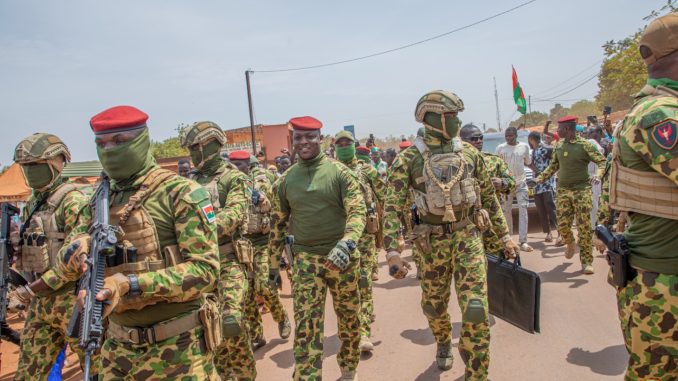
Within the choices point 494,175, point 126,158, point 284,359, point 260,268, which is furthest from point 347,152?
point 126,158

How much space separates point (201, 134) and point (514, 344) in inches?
155

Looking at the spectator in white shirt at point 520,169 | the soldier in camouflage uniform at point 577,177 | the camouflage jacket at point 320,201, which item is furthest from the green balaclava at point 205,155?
the spectator in white shirt at point 520,169

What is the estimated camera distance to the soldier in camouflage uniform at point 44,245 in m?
3.80

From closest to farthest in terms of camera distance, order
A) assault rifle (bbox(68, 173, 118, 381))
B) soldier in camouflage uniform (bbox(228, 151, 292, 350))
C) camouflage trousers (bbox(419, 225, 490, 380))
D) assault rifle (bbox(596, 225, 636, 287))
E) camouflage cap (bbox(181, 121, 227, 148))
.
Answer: assault rifle (bbox(68, 173, 118, 381)), assault rifle (bbox(596, 225, 636, 287)), camouflage trousers (bbox(419, 225, 490, 380)), camouflage cap (bbox(181, 121, 227, 148)), soldier in camouflage uniform (bbox(228, 151, 292, 350))

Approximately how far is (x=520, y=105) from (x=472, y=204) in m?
12.8

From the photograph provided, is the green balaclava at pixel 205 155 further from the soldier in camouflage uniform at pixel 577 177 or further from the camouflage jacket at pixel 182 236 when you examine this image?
the soldier in camouflage uniform at pixel 577 177

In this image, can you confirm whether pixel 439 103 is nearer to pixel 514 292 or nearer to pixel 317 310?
pixel 514 292

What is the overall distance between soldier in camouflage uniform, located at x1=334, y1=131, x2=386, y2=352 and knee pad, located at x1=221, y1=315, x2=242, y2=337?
3.72ft

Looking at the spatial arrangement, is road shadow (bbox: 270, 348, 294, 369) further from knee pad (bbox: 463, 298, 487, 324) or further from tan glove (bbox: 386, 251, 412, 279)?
knee pad (bbox: 463, 298, 487, 324)

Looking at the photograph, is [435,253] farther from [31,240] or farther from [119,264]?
[31,240]

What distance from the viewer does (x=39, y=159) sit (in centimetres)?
405

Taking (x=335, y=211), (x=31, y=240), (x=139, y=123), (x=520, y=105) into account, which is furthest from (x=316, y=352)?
(x=520, y=105)

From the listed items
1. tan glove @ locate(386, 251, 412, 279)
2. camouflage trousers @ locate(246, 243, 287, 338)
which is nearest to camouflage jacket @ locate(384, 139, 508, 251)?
tan glove @ locate(386, 251, 412, 279)

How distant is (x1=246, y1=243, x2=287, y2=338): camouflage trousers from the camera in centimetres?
534
